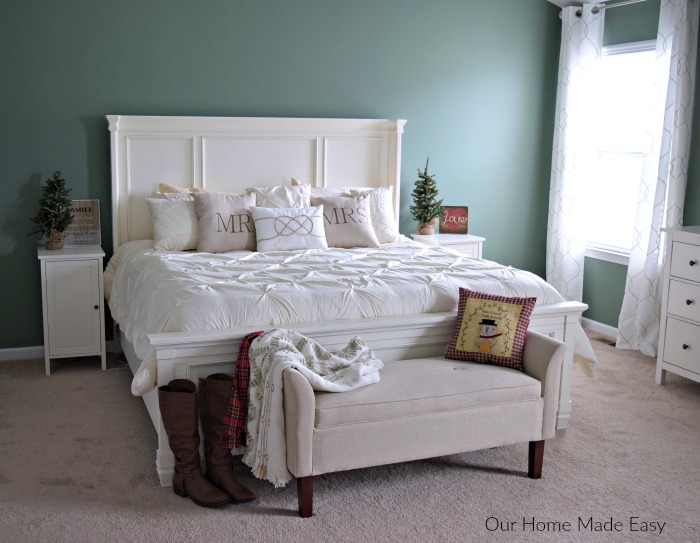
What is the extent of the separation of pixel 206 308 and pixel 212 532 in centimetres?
85

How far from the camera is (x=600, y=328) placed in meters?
5.39

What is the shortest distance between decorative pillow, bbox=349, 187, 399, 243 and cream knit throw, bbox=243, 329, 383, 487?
1.87 metres

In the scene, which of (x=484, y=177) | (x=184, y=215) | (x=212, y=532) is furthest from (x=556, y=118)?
(x=212, y=532)

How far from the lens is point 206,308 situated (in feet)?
10.1

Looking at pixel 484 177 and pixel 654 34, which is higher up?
pixel 654 34

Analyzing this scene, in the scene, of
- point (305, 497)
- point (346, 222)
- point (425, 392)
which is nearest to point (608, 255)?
point (346, 222)

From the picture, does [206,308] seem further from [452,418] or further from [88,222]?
[88,222]

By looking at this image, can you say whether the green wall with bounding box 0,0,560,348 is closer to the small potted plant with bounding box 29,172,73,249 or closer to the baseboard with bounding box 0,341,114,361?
the baseboard with bounding box 0,341,114,361

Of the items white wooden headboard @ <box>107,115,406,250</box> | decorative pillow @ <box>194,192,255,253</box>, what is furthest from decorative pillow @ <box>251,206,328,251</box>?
white wooden headboard @ <box>107,115,406,250</box>

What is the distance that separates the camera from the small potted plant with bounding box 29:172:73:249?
433 cm

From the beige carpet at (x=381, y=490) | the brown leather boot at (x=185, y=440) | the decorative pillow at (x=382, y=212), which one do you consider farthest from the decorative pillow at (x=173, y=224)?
the brown leather boot at (x=185, y=440)

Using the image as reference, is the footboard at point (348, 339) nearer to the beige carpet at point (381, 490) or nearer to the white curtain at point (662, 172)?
the beige carpet at point (381, 490)

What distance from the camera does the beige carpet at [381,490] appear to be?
270cm

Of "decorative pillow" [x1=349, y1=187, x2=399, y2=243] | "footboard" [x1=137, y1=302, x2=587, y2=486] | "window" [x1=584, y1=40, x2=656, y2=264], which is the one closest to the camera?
"footboard" [x1=137, y1=302, x2=587, y2=486]
